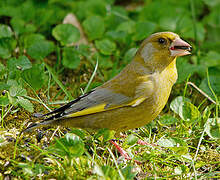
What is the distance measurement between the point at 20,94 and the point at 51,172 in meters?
1.02

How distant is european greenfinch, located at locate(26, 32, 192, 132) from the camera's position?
3.70 m

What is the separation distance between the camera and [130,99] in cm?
374

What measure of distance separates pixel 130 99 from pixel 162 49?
685 millimetres

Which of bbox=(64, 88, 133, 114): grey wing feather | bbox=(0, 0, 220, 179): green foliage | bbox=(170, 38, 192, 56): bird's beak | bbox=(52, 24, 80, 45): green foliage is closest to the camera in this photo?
bbox=(0, 0, 220, 179): green foliage

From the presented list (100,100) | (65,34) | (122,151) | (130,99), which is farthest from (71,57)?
(122,151)

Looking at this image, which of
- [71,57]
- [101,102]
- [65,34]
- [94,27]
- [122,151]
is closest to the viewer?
[122,151]

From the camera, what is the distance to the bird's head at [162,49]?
12.9 feet

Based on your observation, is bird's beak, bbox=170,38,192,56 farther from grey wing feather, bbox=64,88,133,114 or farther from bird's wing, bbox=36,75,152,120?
grey wing feather, bbox=64,88,133,114

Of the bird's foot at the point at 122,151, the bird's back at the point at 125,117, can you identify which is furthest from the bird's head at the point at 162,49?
the bird's foot at the point at 122,151

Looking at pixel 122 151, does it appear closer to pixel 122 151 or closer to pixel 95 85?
pixel 122 151

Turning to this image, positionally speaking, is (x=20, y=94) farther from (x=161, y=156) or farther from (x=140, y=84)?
(x=161, y=156)

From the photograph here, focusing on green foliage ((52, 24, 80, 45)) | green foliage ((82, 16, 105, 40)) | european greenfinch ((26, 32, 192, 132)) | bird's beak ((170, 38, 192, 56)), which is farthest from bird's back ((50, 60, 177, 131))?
green foliage ((82, 16, 105, 40))

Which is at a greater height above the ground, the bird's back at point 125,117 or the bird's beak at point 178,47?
the bird's beak at point 178,47

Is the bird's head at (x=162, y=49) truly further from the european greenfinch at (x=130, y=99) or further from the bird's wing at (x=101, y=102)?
the bird's wing at (x=101, y=102)
